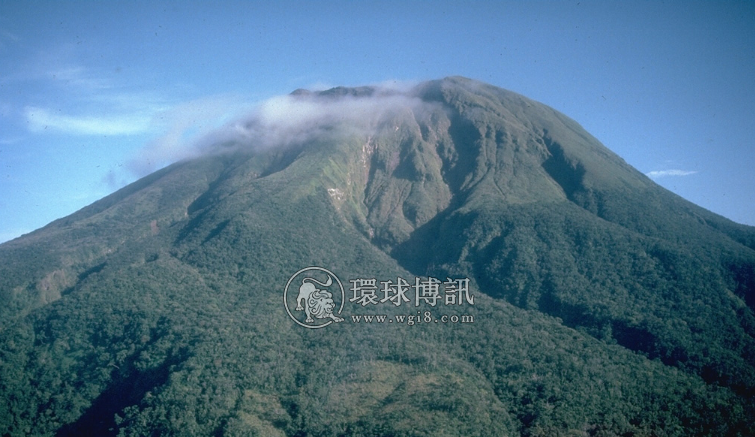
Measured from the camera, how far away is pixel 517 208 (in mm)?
104062

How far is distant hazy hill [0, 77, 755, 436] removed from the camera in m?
57.4

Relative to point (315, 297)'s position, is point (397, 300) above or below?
below

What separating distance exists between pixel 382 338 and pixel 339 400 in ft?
44.3

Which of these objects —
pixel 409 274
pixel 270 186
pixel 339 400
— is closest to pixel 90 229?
pixel 270 186

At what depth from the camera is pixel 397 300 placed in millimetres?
68375

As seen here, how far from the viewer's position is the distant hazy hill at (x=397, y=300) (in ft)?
188
